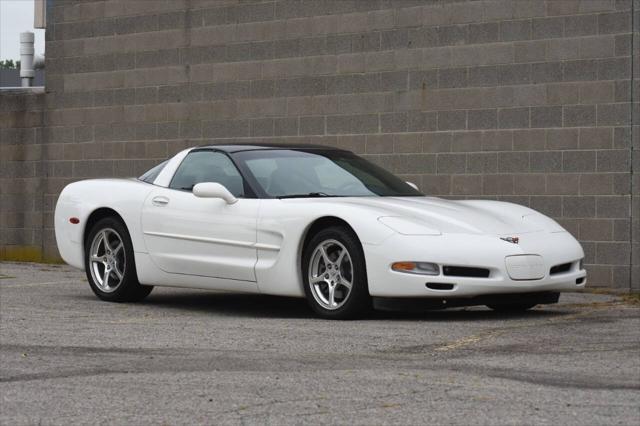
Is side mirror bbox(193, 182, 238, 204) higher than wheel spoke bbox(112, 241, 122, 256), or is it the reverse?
side mirror bbox(193, 182, 238, 204)

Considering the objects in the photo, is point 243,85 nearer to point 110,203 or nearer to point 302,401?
point 110,203

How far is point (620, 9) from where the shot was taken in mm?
12094

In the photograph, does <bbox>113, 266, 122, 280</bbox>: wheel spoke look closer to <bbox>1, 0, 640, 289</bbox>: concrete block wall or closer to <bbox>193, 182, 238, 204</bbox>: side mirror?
<bbox>193, 182, 238, 204</bbox>: side mirror

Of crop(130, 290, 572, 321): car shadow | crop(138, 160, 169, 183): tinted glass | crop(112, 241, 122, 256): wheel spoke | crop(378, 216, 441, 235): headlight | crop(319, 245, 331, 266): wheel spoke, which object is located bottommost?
→ crop(130, 290, 572, 321): car shadow

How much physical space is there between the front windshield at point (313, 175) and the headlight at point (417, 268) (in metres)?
1.13

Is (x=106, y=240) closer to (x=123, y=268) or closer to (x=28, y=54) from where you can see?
(x=123, y=268)

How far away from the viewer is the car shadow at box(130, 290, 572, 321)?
9.17m

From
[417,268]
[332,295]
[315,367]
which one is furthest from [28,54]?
[315,367]

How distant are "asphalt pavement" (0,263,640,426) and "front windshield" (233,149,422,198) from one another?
3.04ft

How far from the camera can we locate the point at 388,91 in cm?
1379

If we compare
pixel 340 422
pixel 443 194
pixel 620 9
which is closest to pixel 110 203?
pixel 443 194

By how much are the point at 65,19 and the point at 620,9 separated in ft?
25.8

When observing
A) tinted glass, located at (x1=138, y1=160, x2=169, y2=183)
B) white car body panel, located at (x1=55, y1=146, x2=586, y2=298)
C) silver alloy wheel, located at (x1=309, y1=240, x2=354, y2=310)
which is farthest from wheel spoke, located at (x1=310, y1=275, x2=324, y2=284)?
tinted glass, located at (x1=138, y1=160, x2=169, y2=183)

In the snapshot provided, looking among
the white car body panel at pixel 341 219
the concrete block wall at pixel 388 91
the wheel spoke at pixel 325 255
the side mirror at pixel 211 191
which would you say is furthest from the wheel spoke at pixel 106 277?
the concrete block wall at pixel 388 91
